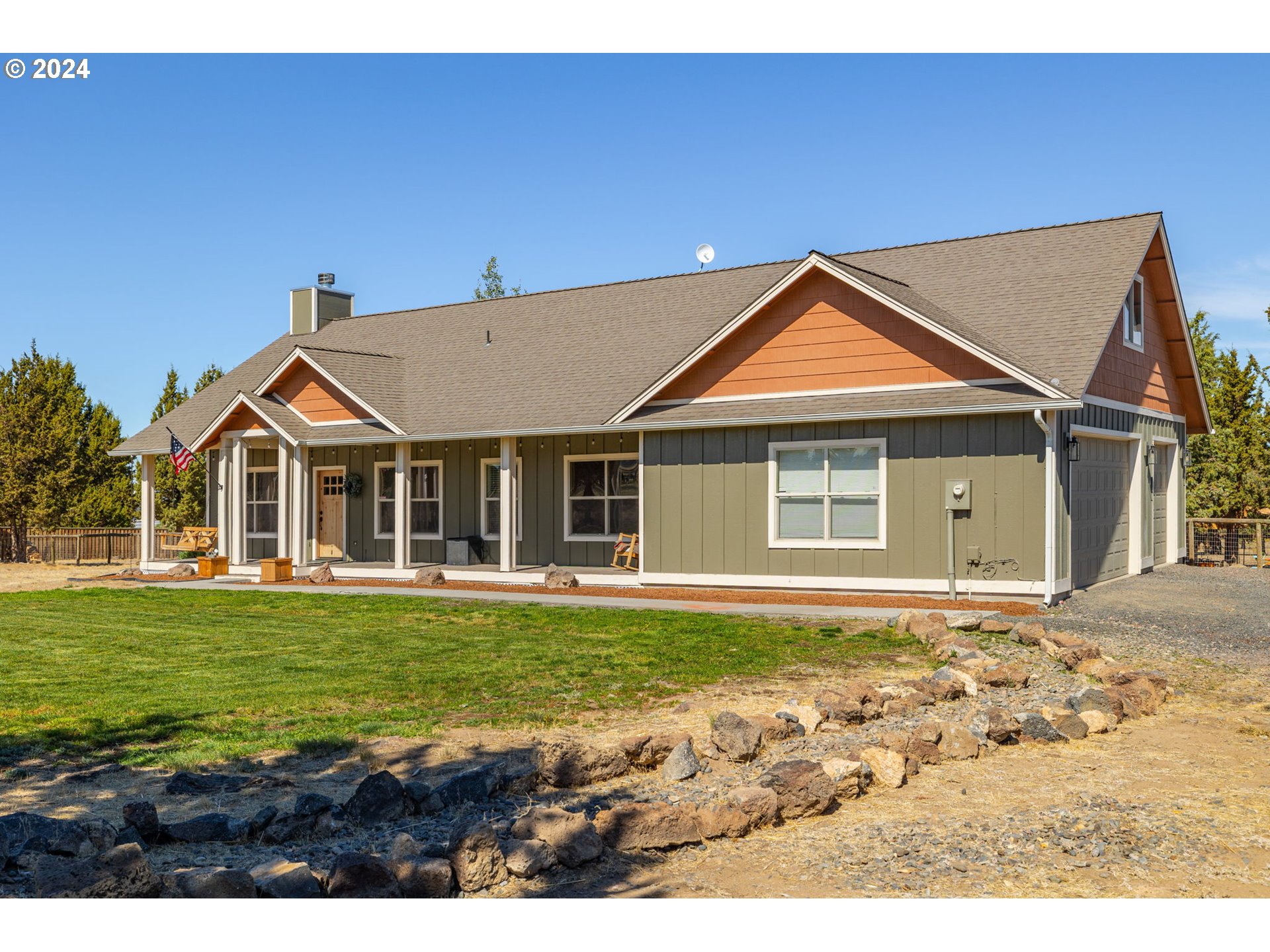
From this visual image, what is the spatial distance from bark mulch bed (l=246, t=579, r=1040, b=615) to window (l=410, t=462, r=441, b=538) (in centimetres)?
220

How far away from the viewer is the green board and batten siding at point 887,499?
15.8 m

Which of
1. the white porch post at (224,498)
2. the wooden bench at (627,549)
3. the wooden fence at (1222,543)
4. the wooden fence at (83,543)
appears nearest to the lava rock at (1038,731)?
the wooden bench at (627,549)

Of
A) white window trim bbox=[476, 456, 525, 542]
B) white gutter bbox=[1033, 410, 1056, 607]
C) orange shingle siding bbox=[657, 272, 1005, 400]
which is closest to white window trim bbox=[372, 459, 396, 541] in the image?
white window trim bbox=[476, 456, 525, 542]

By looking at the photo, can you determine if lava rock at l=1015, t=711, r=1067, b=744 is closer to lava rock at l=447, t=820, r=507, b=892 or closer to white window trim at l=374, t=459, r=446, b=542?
lava rock at l=447, t=820, r=507, b=892

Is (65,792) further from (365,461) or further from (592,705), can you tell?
(365,461)

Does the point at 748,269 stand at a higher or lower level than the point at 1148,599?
higher

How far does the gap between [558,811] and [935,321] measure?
12.5 meters

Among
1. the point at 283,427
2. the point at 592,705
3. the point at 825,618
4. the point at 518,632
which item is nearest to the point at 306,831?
the point at 592,705

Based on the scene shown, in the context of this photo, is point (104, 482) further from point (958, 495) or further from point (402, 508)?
A: point (958, 495)

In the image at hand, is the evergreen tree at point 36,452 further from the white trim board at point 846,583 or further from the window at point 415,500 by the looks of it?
the white trim board at point 846,583

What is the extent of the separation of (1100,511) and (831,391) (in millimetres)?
5031

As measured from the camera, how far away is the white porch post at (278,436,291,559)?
22.2m

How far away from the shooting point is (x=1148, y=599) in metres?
16.3

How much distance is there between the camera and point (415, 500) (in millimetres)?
23234
